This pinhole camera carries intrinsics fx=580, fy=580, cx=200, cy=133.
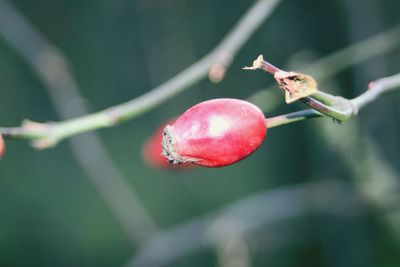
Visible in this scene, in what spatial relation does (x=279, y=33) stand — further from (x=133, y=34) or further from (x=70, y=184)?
(x=70, y=184)

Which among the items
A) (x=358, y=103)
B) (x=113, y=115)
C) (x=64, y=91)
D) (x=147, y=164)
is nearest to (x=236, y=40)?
(x=113, y=115)

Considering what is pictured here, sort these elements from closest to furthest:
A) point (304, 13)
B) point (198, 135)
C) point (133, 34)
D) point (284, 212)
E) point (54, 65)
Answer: point (198, 135) → point (54, 65) → point (284, 212) → point (304, 13) → point (133, 34)

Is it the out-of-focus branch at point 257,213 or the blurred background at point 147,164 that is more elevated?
the blurred background at point 147,164

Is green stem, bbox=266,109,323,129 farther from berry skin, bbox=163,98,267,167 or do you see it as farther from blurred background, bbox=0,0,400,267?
blurred background, bbox=0,0,400,267

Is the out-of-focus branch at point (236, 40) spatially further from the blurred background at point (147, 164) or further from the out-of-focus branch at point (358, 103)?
the blurred background at point (147, 164)

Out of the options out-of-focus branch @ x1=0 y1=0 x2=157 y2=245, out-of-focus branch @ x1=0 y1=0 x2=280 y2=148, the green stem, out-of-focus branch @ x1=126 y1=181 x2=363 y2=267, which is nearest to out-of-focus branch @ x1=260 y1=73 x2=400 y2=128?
the green stem

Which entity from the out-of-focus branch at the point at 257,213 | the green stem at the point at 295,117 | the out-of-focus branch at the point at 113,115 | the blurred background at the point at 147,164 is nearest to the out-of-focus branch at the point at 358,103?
the green stem at the point at 295,117

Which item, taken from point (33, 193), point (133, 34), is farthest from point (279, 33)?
point (33, 193)

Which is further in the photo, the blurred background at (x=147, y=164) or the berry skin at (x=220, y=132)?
the blurred background at (x=147, y=164)
